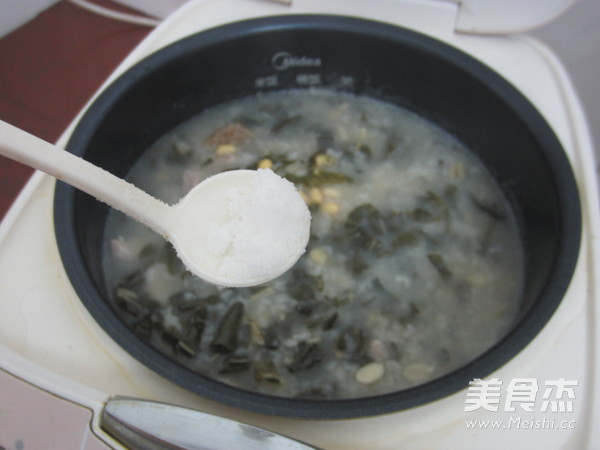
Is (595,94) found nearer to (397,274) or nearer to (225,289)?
(397,274)

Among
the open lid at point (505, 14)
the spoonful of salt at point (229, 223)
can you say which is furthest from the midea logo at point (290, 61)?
the spoonful of salt at point (229, 223)

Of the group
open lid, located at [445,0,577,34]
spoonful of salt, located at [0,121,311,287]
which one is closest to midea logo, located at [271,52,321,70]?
open lid, located at [445,0,577,34]

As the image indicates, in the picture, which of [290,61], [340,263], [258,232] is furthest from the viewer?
[290,61]

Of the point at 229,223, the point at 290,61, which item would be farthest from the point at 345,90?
the point at 229,223

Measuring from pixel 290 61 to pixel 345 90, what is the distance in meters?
0.13

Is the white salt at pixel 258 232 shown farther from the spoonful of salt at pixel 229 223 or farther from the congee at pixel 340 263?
the congee at pixel 340 263

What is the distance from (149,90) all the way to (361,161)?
0.39 meters

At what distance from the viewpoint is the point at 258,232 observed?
2.37 ft

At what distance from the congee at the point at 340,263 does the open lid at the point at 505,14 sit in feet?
0.63

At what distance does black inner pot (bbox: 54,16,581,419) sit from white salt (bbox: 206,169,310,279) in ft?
0.46

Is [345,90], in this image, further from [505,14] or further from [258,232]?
[258,232]

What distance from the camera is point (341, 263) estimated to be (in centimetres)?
96

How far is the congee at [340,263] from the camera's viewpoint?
2.83ft

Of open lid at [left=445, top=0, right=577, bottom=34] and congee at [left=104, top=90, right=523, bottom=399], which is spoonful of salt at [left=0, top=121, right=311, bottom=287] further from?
open lid at [left=445, top=0, right=577, bottom=34]
